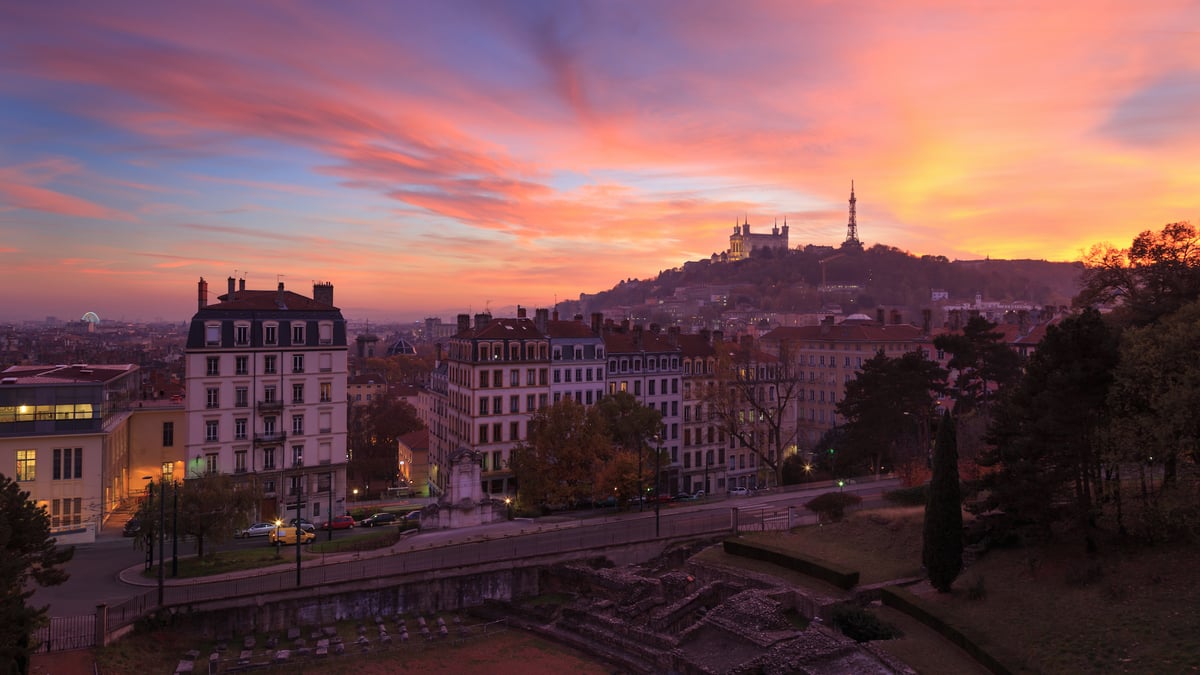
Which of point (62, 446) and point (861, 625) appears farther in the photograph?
point (62, 446)

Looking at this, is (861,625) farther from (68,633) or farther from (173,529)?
(173,529)

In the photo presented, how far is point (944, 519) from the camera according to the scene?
3478 centimetres

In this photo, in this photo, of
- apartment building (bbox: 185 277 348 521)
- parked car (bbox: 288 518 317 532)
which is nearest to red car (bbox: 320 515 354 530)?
parked car (bbox: 288 518 317 532)

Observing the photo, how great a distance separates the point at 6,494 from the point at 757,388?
68059 mm

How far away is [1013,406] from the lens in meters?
36.0

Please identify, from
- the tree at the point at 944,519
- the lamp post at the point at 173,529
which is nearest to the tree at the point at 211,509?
the lamp post at the point at 173,529

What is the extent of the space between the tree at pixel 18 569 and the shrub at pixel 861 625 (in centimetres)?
3058

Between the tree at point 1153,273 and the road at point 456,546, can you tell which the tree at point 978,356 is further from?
the tree at point 1153,273

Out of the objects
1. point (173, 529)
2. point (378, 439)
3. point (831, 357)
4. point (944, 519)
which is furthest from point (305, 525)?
point (831, 357)

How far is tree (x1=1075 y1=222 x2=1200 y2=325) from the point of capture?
132 feet

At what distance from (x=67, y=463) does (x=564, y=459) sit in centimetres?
3273

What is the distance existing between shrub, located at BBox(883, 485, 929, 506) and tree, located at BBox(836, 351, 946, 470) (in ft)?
38.3

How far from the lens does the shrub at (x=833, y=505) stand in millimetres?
52031

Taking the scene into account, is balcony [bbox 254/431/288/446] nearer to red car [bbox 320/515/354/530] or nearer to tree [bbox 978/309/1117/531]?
red car [bbox 320/515/354/530]
